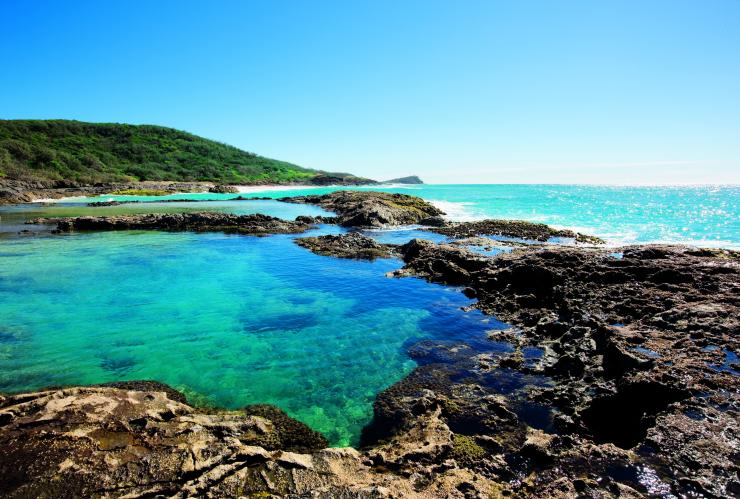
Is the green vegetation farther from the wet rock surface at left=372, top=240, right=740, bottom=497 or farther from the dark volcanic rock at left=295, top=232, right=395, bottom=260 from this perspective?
the wet rock surface at left=372, top=240, right=740, bottom=497

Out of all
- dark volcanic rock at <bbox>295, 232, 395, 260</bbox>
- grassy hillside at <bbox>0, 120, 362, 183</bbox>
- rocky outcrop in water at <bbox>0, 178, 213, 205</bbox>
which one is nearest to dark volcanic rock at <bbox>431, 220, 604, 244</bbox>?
dark volcanic rock at <bbox>295, 232, 395, 260</bbox>

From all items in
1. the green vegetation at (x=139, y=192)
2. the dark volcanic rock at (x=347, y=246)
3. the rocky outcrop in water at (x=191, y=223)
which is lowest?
the dark volcanic rock at (x=347, y=246)

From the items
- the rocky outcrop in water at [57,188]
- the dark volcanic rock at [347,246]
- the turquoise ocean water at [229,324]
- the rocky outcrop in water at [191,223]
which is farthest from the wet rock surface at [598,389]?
the rocky outcrop in water at [57,188]

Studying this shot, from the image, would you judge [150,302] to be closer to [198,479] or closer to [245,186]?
[198,479]

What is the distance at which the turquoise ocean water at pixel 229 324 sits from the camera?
405 inches

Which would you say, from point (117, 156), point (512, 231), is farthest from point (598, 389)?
point (117, 156)

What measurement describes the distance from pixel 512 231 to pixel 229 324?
30050mm

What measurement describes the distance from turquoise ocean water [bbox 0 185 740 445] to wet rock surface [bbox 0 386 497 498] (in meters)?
2.03

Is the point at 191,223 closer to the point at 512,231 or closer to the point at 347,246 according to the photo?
the point at 347,246

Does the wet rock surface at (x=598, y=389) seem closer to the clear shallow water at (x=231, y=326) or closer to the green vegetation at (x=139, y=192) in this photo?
the clear shallow water at (x=231, y=326)

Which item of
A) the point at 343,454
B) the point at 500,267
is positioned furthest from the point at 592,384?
the point at 500,267

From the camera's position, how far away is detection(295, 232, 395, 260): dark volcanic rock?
27.6 meters

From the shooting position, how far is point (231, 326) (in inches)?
574

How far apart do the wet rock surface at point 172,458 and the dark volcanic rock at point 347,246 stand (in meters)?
20.0
